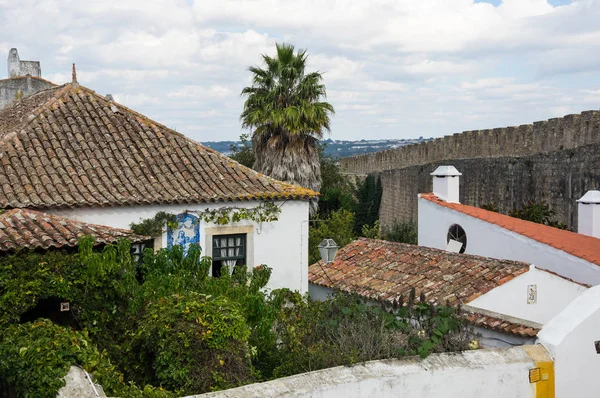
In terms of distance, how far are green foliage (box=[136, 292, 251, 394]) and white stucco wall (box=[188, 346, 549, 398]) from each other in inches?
38.1

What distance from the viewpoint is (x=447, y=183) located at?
19250mm

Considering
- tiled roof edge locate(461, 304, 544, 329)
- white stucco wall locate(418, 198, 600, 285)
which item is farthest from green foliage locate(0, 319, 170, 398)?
white stucco wall locate(418, 198, 600, 285)

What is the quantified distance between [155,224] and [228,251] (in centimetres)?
167

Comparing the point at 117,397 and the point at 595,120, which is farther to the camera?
the point at 595,120

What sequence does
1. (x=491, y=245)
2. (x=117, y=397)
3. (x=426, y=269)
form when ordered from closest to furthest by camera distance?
(x=117, y=397) → (x=426, y=269) → (x=491, y=245)

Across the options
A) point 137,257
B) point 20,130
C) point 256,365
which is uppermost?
point 20,130

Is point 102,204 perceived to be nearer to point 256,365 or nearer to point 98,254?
point 98,254

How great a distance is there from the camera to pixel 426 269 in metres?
13.6

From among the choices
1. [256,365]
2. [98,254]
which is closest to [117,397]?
[256,365]

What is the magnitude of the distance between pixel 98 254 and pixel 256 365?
2493 mm

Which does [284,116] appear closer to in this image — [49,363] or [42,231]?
[42,231]

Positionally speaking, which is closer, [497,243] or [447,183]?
[497,243]

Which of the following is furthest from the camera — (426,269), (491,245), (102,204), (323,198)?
(323,198)

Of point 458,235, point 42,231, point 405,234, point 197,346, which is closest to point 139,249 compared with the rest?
point 42,231
